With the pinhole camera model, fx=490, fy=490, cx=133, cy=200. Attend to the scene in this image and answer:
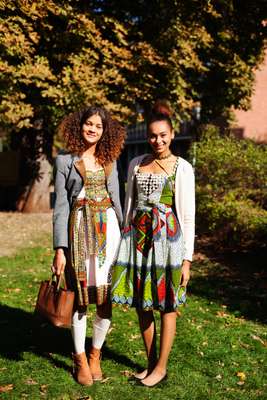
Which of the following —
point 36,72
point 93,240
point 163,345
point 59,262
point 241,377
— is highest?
point 36,72

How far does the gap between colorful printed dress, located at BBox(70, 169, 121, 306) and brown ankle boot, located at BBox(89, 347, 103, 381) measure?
48cm

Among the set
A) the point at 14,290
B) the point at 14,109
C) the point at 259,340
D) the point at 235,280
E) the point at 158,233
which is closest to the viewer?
the point at 158,233

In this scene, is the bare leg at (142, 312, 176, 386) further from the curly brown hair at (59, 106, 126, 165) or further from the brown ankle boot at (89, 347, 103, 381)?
the curly brown hair at (59, 106, 126, 165)

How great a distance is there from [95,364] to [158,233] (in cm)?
126

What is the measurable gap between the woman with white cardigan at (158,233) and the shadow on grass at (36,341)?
0.97 metres

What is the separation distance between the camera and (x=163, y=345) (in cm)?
373

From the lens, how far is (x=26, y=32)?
1055cm

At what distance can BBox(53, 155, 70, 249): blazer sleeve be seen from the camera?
3.62 m

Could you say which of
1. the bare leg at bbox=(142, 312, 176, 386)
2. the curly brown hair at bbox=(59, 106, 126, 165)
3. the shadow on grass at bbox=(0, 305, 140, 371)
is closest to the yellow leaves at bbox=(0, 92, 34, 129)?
the shadow on grass at bbox=(0, 305, 140, 371)

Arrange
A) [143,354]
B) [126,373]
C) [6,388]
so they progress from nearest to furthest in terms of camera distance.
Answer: [6,388] < [126,373] < [143,354]

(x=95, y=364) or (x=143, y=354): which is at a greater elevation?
(x=95, y=364)

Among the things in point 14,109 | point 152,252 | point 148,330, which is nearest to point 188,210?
point 152,252

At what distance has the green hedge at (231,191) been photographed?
8.68 meters

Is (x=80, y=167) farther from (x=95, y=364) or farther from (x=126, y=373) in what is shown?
(x=126, y=373)
